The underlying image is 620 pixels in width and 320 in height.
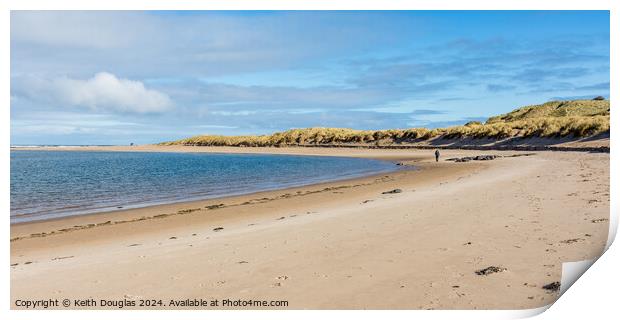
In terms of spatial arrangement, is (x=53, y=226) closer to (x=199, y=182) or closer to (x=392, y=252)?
(x=392, y=252)

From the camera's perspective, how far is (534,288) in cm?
564

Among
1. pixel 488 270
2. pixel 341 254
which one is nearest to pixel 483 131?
pixel 341 254

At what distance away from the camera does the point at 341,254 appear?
7535 mm

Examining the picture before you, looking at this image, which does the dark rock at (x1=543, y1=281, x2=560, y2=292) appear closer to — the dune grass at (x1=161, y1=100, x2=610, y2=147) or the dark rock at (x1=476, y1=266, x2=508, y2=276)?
the dark rock at (x1=476, y1=266, x2=508, y2=276)

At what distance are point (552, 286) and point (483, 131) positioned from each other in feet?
197

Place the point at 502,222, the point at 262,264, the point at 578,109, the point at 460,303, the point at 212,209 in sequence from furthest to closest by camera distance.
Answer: the point at 578,109
the point at 212,209
the point at 502,222
the point at 262,264
the point at 460,303

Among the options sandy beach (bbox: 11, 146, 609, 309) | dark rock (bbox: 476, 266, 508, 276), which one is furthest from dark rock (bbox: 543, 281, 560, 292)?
dark rock (bbox: 476, 266, 508, 276)

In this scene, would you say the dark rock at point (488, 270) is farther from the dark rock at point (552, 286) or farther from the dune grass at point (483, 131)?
the dune grass at point (483, 131)

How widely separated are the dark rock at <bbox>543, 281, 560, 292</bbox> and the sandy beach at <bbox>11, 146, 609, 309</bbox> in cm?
6

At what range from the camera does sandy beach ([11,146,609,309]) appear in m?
5.78

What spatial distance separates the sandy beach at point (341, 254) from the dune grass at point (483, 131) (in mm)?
37362
